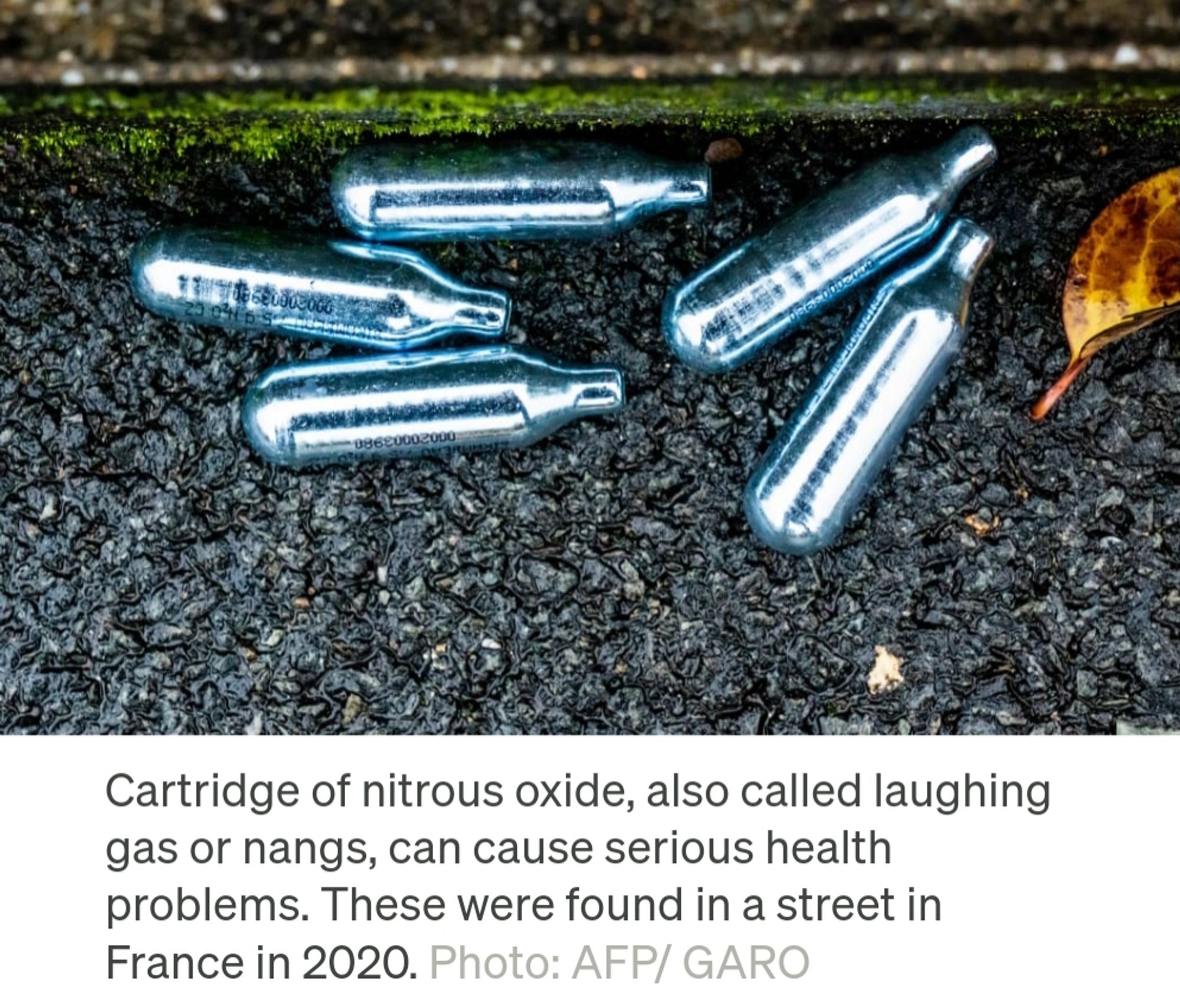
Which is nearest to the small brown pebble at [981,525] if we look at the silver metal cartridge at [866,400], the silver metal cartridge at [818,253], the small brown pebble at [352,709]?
the silver metal cartridge at [866,400]

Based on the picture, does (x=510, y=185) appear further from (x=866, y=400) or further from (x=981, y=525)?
(x=981, y=525)

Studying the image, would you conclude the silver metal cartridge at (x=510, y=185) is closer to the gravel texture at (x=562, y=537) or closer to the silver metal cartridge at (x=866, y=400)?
the gravel texture at (x=562, y=537)

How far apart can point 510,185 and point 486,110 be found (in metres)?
0.12

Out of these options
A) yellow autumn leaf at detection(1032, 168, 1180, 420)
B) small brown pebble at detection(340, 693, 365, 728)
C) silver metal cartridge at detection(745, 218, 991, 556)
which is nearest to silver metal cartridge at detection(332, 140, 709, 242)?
silver metal cartridge at detection(745, 218, 991, 556)

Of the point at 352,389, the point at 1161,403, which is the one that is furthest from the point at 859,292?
the point at 352,389

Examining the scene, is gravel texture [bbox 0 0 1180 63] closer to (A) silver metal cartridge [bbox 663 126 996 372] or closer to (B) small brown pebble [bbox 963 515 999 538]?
(A) silver metal cartridge [bbox 663 126 996 372]

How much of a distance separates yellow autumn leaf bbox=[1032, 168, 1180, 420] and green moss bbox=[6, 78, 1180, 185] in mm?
94

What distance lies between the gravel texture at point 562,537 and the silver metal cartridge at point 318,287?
7 centimetres

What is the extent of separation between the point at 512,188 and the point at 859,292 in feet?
1.49

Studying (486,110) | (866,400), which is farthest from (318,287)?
(866,400)

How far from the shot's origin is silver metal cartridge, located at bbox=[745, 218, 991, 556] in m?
1.53

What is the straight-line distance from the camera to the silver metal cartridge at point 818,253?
1518 mm

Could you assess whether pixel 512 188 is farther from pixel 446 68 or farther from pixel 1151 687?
pixel 1151 687
